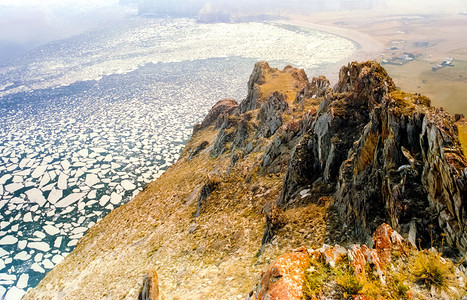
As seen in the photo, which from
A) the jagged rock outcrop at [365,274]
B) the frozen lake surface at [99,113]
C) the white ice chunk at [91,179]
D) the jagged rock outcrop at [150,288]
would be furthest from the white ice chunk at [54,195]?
the jagged rock outcrop at [365,274]

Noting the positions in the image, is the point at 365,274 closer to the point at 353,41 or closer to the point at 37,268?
the point at 37,268

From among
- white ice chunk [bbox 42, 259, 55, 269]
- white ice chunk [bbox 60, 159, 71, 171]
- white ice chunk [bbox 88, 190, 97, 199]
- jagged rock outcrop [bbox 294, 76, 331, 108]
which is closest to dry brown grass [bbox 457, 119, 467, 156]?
jagged rock outcrop [bbox 294, 76, 331, 108]

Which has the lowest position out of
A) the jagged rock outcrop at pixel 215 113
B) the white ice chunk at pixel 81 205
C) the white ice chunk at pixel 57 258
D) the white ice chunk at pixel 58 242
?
the white ice chunk at pixel 57 258

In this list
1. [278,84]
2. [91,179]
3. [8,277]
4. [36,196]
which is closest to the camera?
[8,277]

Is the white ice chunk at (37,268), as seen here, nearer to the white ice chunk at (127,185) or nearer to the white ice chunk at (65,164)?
the white ice chunk at (127,185)

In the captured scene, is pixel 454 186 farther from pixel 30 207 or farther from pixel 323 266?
pixel 30 207

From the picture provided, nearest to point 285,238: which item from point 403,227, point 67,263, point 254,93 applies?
point 403,227

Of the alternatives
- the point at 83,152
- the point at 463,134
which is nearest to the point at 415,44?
the point at 83,152
